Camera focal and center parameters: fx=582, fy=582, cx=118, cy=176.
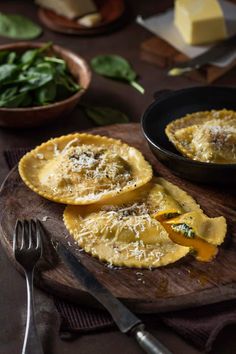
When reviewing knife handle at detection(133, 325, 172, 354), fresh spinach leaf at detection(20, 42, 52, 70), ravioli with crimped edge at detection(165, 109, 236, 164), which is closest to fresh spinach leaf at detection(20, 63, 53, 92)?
fresh spinach leaf at detection(20, 42, 52, 70)

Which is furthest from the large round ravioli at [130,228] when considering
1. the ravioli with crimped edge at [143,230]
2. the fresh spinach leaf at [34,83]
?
the fresh spinach leaf at [34,83]

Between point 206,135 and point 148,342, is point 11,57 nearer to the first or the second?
point 206,135

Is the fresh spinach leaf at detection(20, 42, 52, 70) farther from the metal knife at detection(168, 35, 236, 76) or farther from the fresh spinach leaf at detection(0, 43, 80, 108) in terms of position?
the metal knife at detection(168, 35, 236, 76)

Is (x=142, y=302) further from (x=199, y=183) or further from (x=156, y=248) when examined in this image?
(x=199, y=183)

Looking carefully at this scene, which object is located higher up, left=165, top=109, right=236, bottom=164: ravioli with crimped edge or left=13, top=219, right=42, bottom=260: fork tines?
left=165, top=109, right=236, bottom=164: ravioli with crimped edge

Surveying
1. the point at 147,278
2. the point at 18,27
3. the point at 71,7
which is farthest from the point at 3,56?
the point at 147,278

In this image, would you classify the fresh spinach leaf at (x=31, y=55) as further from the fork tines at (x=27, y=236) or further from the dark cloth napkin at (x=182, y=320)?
the dark cloth napkin at (x=182, y=320)
